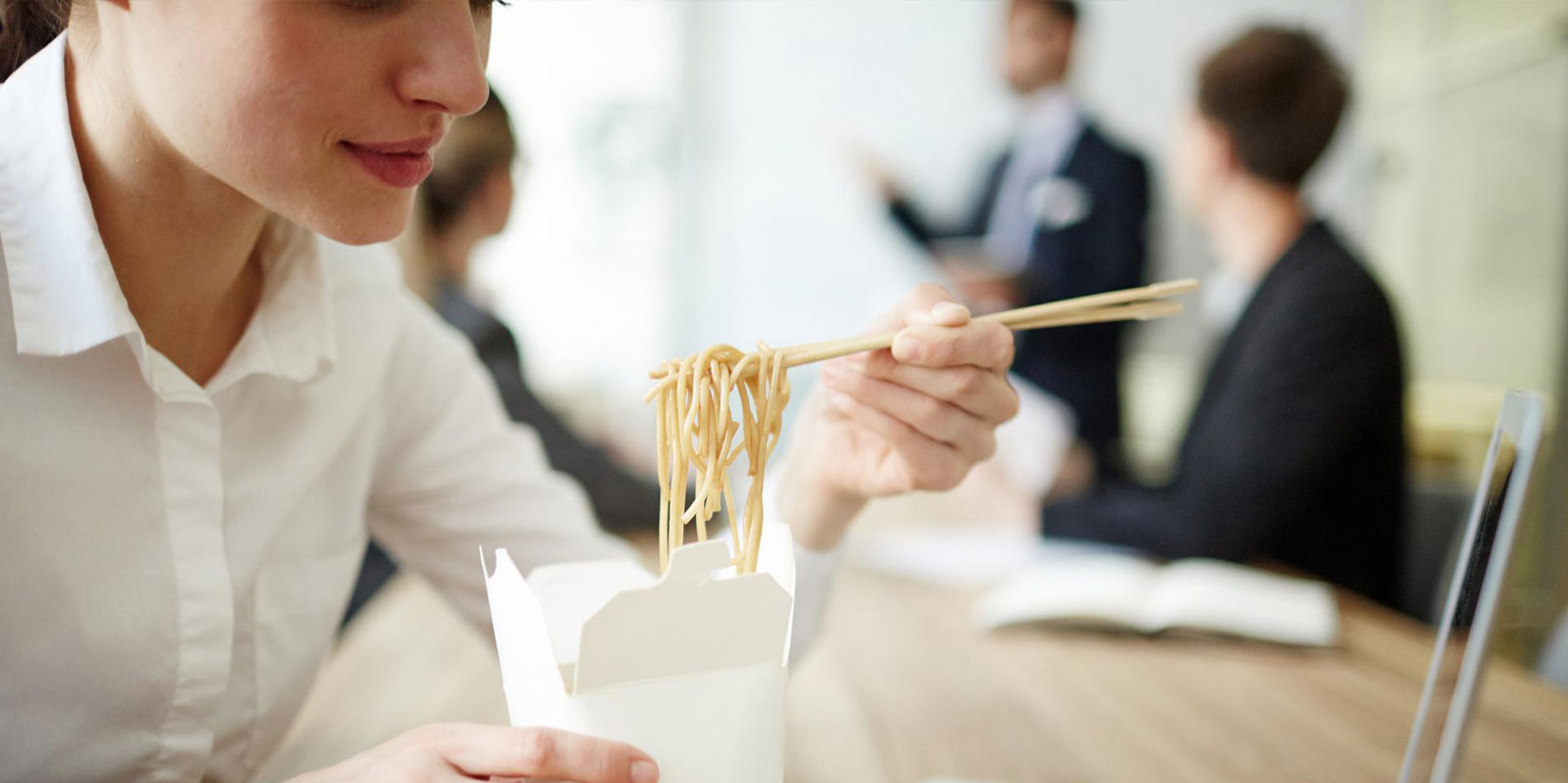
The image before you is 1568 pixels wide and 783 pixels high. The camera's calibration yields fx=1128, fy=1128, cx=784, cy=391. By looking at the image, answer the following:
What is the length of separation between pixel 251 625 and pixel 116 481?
0.20 meters

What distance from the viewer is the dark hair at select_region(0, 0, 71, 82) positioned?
902 mm

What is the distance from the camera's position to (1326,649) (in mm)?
1479

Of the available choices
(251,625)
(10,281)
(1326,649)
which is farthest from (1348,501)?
(10,281)

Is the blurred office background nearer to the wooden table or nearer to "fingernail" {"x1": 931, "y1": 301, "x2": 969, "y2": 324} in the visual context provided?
the wooden table

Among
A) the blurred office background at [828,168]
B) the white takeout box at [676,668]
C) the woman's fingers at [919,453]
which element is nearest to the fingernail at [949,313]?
the woman's fingers at [919,453]

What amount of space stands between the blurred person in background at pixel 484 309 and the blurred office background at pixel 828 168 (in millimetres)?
1986

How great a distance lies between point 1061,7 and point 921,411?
117 inches

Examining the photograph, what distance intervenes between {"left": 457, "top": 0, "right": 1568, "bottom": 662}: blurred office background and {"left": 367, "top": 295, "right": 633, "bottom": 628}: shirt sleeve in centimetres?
302

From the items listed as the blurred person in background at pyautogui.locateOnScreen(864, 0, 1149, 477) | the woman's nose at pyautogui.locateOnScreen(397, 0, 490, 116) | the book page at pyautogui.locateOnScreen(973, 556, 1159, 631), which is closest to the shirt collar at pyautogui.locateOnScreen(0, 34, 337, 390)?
the woman's nose at pyautogui.locateOnScreen(397, 0, 490, 116)

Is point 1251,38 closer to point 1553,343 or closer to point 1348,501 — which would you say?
Result: point 1348,501

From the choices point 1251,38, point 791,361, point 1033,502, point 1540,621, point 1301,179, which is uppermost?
point 1251,38

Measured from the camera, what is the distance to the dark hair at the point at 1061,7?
3.55 metres


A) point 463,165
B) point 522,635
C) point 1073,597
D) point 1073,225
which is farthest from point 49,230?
point 1073,225

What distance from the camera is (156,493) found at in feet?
2.93
